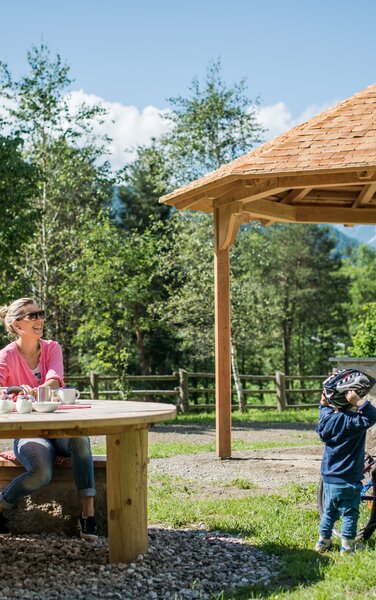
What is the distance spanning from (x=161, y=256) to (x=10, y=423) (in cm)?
2188

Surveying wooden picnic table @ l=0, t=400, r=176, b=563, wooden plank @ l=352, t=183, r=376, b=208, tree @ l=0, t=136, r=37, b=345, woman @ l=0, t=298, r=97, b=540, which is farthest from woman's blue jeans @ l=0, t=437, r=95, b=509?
tree @ l=0, t=136, r=37, b=345

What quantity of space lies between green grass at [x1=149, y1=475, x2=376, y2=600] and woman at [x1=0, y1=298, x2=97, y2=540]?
3.17 feet

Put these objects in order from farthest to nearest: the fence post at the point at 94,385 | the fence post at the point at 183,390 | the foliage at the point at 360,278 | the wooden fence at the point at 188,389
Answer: the foliage at the point at 360,278 → the wooden fence at the point at 188,389 → the fence post at the point at 183,390 → the fence post at the point at 94,385

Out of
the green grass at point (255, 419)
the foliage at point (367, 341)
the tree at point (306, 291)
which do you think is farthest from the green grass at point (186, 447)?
the tree at point (306, 291)

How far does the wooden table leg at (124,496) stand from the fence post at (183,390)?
48.9 ft

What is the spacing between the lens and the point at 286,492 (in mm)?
7066

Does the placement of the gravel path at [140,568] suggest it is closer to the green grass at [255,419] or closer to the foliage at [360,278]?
the green grass at [255,419]

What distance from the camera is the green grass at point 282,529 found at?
421 centimetres

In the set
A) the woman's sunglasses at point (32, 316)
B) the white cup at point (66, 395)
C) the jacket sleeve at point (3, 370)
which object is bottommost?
the white cup at point (66, 395)

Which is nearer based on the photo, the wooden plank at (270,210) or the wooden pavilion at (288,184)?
the wooden pavilion at (288,184)

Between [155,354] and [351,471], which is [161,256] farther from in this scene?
[351,471]

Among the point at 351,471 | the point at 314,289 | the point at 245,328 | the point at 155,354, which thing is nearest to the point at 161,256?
the point at 245,328

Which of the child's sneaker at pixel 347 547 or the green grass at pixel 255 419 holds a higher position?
the child's sneaker at pixel 347 547

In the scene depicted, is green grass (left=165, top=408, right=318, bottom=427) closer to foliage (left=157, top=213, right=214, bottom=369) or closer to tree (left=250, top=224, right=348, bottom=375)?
foliage (left=157, top=213, right=214, bottom=369)
